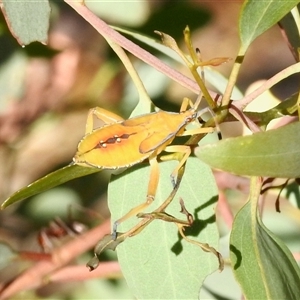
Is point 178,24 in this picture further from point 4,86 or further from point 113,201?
point 113,201

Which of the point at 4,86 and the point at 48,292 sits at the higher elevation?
the point at 4,86

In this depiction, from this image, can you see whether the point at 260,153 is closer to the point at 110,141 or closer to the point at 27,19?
the point at 110,141

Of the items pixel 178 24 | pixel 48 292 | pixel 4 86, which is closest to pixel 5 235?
pixel 48 292

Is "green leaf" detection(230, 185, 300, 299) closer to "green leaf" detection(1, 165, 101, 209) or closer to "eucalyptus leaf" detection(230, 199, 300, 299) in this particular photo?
"eucalyptus leaf" detection(230, 199, 300, 299)

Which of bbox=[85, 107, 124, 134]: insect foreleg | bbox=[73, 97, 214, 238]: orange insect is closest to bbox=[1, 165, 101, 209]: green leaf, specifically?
bbox=[73, 97, 214, 238]: orange insect

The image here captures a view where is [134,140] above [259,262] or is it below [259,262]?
above

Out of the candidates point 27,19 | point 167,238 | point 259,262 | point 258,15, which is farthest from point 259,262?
point 27,19
